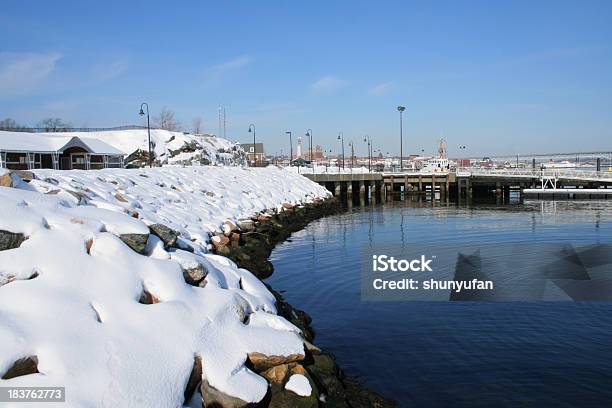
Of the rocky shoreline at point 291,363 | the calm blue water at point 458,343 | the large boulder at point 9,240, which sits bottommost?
the calm blue water at point 458,343

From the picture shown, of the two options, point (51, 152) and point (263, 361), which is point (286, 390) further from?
point (51, 152)

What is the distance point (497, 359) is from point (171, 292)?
5682 mm

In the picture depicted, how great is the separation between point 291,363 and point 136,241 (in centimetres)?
352

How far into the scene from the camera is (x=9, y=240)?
7.21 m

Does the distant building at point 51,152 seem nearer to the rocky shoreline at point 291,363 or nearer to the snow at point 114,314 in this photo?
the rocky shoreline at point 291,363

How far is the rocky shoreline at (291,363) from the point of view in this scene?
6.67 meters

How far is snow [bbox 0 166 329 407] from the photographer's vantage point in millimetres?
5500

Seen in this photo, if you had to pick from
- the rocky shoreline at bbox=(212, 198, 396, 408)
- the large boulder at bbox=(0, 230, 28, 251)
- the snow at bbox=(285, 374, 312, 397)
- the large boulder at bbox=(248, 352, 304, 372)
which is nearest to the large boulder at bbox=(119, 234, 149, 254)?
the large boulder at bbox=(0, 230, 28, 251)

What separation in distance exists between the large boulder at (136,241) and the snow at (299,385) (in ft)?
11.8

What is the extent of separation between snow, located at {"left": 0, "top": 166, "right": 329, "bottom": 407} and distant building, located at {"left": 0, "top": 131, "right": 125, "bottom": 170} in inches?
1095

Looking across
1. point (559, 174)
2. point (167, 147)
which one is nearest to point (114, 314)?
point (167, 147)

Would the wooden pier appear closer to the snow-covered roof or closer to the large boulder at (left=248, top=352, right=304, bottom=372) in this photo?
the snow-covered roof

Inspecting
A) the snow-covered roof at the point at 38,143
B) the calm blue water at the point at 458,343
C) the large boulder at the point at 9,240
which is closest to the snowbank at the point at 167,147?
the snow-covered roof at the point at 38,143

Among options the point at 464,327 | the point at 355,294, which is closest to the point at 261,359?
the point at 464,327
